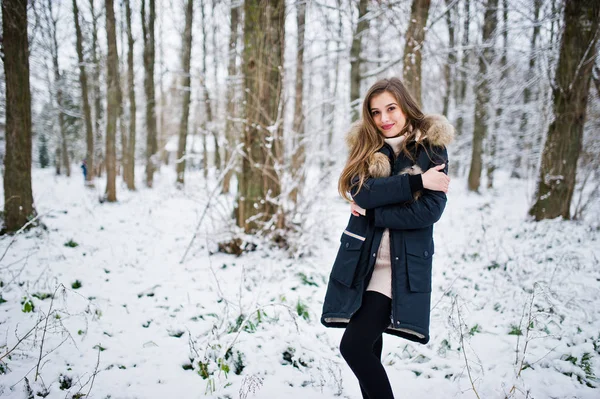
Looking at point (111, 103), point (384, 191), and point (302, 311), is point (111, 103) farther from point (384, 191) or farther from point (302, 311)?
point (384, 191)

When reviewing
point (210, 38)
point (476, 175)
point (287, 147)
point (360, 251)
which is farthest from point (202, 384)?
point (210, 38)

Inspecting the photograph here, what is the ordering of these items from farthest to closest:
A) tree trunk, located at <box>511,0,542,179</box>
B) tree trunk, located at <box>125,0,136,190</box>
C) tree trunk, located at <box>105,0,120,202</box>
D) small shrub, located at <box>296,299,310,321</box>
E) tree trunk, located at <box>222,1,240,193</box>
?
tree trunk, located at <box>125,0,136,190</box>, tree trunk, located at <box>105,0,120,202</box>, tree trunk, located at <box>511,0,542,179</box>, tree trunk, located at <box>222,1,240,193</box>, small shrub, located at <box>296,299,310,321</box>

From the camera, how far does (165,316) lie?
10.1ft

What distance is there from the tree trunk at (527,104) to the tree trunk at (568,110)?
0.66 metres

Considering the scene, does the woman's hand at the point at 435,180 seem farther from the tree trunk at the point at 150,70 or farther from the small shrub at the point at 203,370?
the tree trunk at the point at 150,70

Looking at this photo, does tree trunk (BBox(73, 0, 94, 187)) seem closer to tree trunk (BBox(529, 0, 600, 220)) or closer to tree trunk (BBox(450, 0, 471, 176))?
tree trunk (BBox(450, 0, 471, 176))

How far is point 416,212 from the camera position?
5.12 feet

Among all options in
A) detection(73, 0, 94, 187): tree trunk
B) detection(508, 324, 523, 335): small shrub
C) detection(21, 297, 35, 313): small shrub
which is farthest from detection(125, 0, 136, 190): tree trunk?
detection(508, 324, 523, 335): small shrub

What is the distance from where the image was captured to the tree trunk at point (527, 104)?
6.41 m

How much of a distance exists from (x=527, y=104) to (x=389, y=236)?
41.0 ft

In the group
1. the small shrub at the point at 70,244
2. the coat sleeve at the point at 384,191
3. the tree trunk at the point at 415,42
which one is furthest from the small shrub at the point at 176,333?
the tree trunk at the point at 415,42

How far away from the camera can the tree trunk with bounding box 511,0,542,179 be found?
641 cm

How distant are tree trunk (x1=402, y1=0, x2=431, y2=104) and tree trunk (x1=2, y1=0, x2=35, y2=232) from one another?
585cm

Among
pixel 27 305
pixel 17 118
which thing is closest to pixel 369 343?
pixel 27 305
